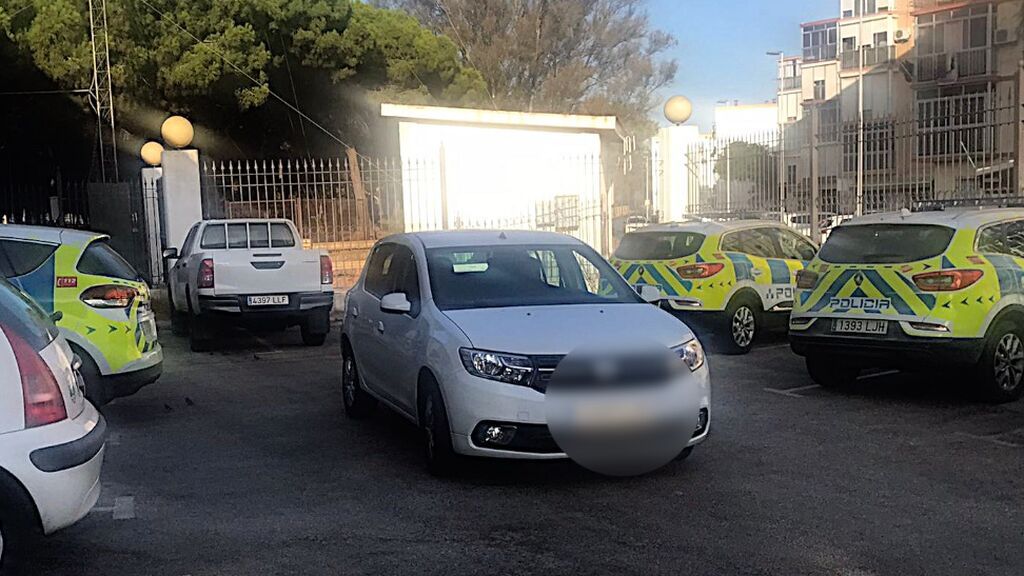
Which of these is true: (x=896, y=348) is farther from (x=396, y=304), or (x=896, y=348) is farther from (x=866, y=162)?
(x=866, y=162)

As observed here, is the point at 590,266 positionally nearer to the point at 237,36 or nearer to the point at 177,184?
the point at 177,184

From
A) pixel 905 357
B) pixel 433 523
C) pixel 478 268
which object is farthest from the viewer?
pixel 905 357

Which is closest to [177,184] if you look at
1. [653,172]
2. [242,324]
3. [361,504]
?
[242,324]

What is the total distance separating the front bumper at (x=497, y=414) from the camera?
5719 millimetres

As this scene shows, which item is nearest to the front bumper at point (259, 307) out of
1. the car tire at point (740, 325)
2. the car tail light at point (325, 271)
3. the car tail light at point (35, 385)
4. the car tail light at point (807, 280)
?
the car tail light at point (325, 271)

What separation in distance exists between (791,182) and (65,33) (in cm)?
1856

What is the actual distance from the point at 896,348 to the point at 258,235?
8.65 metres

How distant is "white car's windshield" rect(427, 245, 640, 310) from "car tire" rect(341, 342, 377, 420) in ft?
5.10

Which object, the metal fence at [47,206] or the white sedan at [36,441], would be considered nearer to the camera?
the white sedan at [36,441]

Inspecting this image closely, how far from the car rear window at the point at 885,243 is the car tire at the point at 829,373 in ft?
3.11

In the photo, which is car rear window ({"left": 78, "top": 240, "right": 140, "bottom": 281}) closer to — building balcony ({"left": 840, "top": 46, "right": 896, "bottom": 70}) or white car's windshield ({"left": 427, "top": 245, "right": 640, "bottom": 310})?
white car's windshield ({"left": 427, "top": 245, "right": 640, "bottom": 310})

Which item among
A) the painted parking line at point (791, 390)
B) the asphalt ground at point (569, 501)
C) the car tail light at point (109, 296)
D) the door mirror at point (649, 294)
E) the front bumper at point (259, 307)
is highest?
the car tail light at point (109, 296)

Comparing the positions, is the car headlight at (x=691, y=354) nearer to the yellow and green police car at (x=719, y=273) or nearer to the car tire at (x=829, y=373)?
the car tire at (x=829, y=373)

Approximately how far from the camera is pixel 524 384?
5.74 meters
